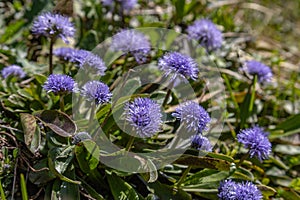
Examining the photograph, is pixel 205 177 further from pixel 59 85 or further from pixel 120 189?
pixel 59 85

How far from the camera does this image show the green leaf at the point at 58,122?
1.33 meters

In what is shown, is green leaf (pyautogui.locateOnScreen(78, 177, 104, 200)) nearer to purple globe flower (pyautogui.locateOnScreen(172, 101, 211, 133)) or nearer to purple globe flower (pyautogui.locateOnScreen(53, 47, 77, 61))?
purple globe flower (pyautogui.locateOnScreen(172, 101, 211, 133))

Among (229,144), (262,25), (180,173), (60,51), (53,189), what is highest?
(262,25)

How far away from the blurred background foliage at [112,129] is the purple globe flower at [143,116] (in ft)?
0.45

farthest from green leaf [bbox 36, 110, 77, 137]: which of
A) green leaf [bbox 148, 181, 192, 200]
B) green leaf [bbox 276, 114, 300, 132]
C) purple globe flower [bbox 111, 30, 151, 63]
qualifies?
green leaf [bbox 276, 114, 300, 132]

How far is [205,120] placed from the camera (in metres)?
1.37

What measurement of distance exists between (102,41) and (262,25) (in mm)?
1439

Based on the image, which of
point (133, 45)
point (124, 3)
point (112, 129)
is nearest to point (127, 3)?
point (124, 3)

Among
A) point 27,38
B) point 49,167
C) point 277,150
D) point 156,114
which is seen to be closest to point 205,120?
Result: point 156,114

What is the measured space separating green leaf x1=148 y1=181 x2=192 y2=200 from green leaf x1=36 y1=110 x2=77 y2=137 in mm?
331

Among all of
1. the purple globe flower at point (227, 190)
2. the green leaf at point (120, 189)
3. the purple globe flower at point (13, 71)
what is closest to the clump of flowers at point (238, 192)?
the purple globe flower at point (227, 190)

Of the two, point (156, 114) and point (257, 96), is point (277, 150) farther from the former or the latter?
point (156, 114)

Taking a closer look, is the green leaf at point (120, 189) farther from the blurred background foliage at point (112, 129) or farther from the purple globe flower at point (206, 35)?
the purple globe flower at point (206, 35)

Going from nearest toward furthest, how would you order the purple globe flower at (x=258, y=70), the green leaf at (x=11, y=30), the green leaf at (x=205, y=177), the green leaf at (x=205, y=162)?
the green leaf at (x=205, y=162)
the green leaf at (x=205, y=177)
the purple globe flower at (x=258, y=70)
the green leaf at (x=11, y=30)
